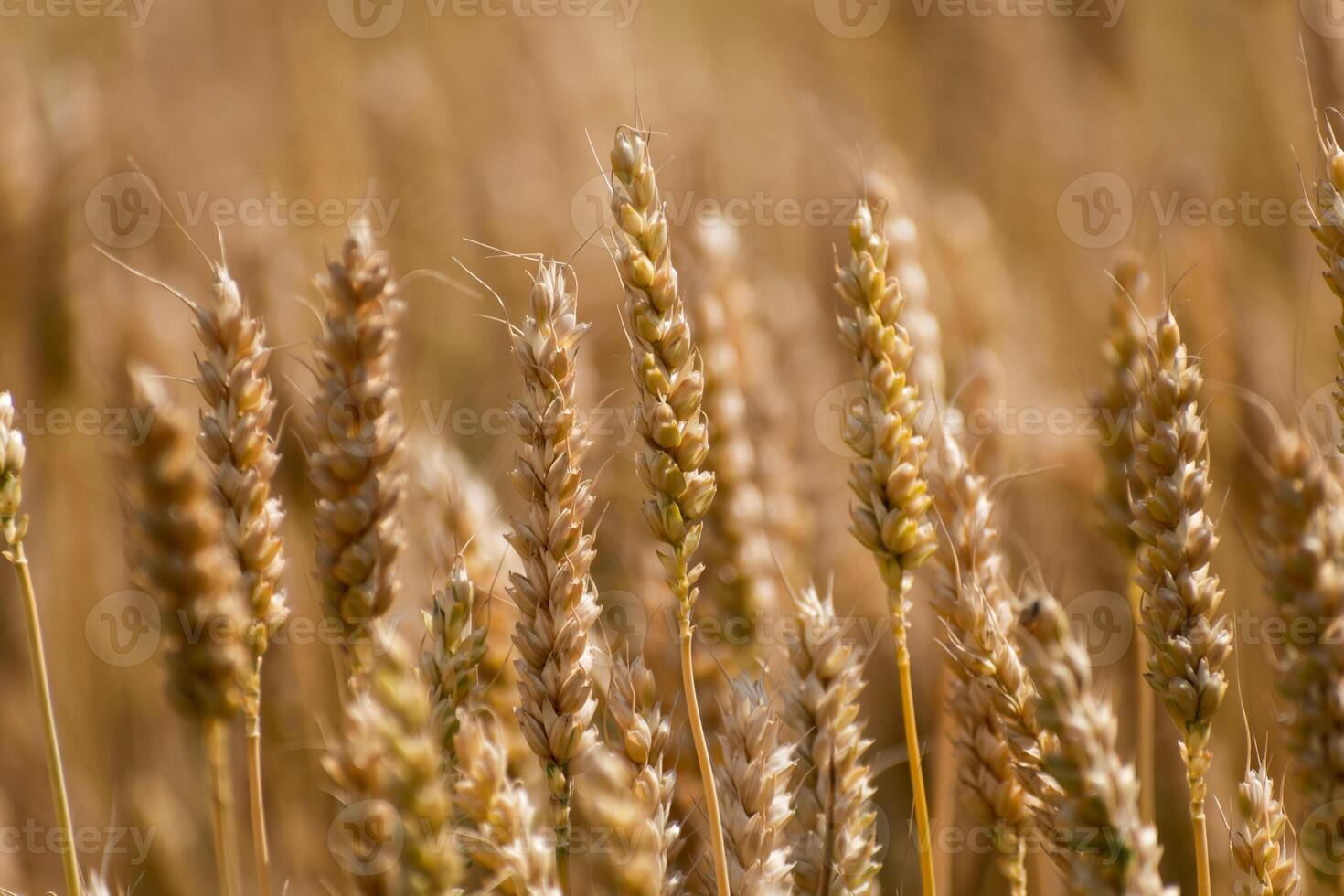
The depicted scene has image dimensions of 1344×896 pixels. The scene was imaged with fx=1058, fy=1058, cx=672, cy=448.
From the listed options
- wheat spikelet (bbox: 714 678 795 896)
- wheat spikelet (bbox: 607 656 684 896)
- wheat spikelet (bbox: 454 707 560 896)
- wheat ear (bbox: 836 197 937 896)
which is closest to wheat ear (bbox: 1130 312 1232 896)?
wheat ear (bbox: 836 197 937 896)

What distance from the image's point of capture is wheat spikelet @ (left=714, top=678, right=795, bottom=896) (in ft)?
3.70

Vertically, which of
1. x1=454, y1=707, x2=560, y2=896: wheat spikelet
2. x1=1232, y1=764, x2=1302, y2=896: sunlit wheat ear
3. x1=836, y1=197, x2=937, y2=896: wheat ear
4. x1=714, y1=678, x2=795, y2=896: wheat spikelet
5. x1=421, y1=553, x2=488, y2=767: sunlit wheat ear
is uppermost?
x1=836, y1=197, x2=937, y2=896: wheat ear

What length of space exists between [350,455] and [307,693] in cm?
99

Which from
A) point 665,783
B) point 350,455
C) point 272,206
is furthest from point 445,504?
point 272,206

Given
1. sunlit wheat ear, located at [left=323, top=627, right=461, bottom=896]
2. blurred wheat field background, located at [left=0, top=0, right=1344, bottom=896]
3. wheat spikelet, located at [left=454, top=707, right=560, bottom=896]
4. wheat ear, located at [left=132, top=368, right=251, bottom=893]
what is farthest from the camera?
blurred wheat field background, located at [left=0, top=0, right=1344, bottom=896]

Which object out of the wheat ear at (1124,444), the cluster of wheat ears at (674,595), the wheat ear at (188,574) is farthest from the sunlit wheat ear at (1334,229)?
the wheat ear at (188,574)

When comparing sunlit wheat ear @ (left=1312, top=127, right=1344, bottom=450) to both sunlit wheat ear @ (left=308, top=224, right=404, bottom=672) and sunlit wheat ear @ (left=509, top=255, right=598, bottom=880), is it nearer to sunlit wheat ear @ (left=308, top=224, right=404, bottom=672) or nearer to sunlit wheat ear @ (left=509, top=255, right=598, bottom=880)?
sunlit wheat ear @ (left=509, top=255, right=598, bottom=880)

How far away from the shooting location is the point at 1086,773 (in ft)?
2.87

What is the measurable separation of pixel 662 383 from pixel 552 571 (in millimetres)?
225

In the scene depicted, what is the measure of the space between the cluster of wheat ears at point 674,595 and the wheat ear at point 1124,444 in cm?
33

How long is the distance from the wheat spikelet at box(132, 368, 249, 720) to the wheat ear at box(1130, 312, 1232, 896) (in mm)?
1054

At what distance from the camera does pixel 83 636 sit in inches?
93.0

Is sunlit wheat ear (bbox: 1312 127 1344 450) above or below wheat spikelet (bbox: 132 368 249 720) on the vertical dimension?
above

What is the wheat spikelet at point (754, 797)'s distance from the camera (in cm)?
113
